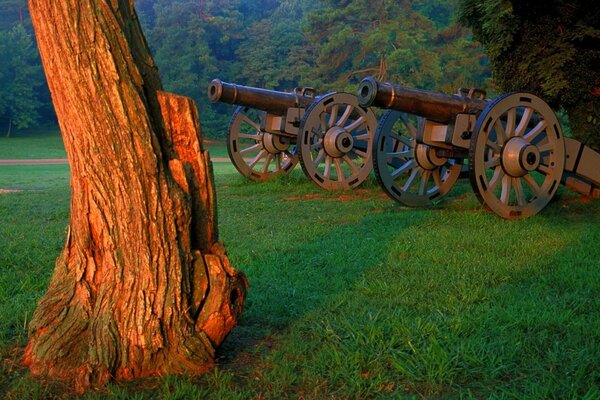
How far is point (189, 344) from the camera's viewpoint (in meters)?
3.41

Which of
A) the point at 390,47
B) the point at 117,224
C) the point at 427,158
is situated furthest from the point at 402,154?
the point at 390,47

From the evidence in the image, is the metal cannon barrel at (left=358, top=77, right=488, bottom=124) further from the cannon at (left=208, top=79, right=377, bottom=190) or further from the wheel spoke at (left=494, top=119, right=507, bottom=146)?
the cannon at (left=208, top=79, right=377, bottom=190)

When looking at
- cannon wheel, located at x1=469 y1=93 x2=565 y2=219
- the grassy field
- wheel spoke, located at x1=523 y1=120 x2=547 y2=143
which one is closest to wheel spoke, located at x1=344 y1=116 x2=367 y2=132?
cannon wheel, located at x1=469 y1=93 x2=565 y2=219

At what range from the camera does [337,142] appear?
39.1 ft

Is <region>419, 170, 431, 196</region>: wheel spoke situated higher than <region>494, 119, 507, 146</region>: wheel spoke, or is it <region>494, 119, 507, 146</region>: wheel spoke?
<region>494, 119, 507, 146</region>: wheel spoke

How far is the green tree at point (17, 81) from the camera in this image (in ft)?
153

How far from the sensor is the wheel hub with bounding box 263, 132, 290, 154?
14031mm

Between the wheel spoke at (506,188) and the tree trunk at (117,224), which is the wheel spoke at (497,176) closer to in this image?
the wheel spoke at (506,188)

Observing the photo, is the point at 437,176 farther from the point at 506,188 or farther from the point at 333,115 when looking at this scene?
the point at 333,115

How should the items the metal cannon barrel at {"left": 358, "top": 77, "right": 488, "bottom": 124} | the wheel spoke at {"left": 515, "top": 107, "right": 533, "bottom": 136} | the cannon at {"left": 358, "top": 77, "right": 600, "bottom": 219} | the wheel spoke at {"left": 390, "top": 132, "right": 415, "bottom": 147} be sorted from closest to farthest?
the cannon at {"left": 358, "top": 77, "right": 600, "bottom": 219} → the wheel spoke at {"left": 515, "top": 107, "right": 533, "bottom": 136} → the metal cannon barrel at {"left": 358, "top": 77, "right": 488, "bottom": 124} → the wheel spoke at {"left": 390, "top": 132, "right": 415, "bottom": 147}

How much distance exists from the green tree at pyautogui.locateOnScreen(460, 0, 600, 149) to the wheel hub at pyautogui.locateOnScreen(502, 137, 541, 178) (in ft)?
7.10

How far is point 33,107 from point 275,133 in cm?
3916

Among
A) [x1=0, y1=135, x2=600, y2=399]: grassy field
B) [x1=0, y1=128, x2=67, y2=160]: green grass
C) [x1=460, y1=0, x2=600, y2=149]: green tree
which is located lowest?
[x1=0, y1=128, x2=67, y2=160]: green grass

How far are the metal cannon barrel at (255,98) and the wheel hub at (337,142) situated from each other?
163 cm
